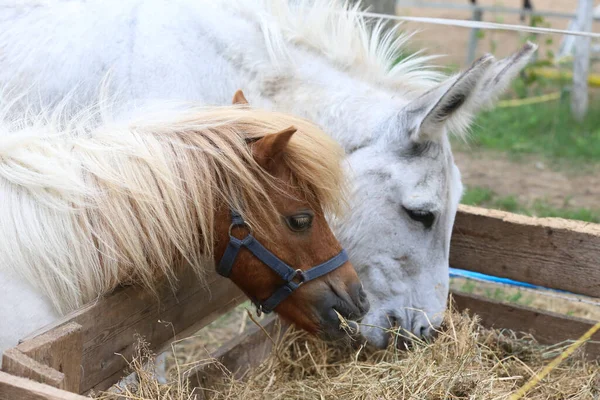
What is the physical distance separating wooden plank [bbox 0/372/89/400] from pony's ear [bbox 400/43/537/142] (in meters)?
1.77

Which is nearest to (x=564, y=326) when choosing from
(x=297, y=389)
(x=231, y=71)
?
(x=297, y=389)

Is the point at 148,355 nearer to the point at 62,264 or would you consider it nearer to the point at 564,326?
the point at 62,264

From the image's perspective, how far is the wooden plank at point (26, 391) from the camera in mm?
1489

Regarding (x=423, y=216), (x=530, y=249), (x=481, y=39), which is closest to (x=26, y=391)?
(x=423, y=216)

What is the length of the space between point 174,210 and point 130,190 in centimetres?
14

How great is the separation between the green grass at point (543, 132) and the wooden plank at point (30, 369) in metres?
6.39

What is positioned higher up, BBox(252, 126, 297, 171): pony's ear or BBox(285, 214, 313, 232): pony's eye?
BBox(252, 126, 297, 171): pony's ear

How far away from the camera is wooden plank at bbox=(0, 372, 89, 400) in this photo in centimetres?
149

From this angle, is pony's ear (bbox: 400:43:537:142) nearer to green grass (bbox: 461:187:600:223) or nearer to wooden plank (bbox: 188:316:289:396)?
wooden plank (bbox: 188:316:289:396)

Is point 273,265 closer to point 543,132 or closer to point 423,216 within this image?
point 423,216

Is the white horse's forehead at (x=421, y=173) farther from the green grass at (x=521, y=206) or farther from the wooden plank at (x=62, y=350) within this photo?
the green grass at (x=521, y=206)

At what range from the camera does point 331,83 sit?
3.11m

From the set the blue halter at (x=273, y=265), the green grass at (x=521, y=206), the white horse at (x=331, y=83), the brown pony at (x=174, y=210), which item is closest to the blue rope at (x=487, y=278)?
the white horse at (x=331, y=83)

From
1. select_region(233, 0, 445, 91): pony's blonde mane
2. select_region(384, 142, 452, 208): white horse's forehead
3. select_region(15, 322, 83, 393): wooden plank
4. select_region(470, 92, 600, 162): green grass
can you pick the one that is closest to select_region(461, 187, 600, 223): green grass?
select_region(470, 92, 600, 162): green grass
